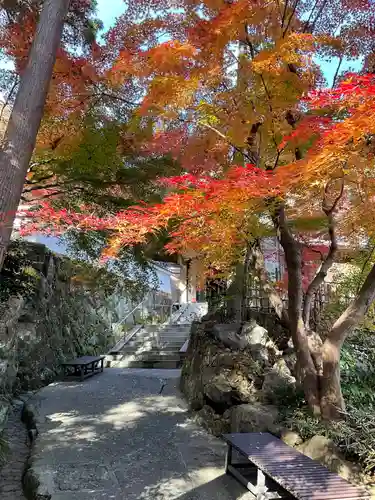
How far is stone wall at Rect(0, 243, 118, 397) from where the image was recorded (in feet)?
28.8

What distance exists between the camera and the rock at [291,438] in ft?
18.1

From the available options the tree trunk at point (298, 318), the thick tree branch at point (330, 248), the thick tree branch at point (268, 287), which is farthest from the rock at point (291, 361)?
the thick tree branch at point (330, 248)

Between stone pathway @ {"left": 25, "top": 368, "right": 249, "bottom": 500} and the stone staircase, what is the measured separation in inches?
164

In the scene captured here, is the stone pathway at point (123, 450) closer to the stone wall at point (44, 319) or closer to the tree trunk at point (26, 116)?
the stone wall at point (44, 319)

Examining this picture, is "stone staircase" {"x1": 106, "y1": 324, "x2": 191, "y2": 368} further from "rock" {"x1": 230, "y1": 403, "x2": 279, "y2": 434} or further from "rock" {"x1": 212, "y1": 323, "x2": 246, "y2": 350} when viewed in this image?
"rock" {"x1": 230, "y1": 403, "x2": 279, "y2": 434}

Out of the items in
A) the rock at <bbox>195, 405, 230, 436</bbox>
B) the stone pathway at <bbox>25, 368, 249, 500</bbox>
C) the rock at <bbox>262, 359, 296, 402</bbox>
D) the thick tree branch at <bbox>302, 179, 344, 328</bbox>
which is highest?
the thick tree branch at <bbox>302, 179, 344, 328</bbox>

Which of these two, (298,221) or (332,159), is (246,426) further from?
(332,159)

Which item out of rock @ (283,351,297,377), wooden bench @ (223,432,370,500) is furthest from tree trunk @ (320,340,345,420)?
rock @ (283,351,297,377)

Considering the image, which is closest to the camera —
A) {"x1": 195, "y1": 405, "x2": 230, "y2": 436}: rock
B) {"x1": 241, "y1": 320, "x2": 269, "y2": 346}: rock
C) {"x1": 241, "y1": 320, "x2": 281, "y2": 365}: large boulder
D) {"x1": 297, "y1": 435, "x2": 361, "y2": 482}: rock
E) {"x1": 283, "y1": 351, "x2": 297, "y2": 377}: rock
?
{"x1": 297, "y1": 435, "x2": 361, "y2": 482}: rock

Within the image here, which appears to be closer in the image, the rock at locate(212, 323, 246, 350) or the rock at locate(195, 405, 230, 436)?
the rock at locate(195, 405, 230, 436)

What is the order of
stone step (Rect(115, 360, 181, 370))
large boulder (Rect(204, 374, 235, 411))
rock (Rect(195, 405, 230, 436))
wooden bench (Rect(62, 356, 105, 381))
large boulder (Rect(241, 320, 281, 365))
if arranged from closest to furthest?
rock (Rect(195, 405, 230, 436))
large boulder (Rect(204, 374, 235, 411))
large boulder (Rect(241, 320, 281, 365))
wooden bench (Rect(62, 356, 105, 381))
stone step (Rect(115, 360, 181, 370))

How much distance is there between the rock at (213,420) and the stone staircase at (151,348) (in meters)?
6.35

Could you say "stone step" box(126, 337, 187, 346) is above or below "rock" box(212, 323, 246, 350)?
below

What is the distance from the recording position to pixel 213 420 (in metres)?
7.33
